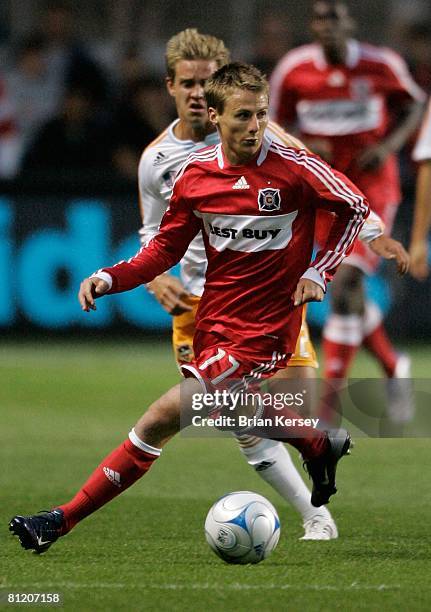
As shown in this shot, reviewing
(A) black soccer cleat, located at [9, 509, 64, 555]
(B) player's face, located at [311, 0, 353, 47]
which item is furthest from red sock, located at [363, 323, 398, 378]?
(A) black soccer cleat, located at [9, 509, 64, 555]

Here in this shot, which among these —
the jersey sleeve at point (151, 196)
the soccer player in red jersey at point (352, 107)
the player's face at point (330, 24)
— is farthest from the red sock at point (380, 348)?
the jersey sleeve at point (151, 196)

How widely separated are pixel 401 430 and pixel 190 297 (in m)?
3.39

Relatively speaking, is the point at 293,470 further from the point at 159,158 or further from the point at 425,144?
the point at 425,144

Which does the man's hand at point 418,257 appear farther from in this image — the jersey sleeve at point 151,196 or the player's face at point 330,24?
the player's face at point 330,24

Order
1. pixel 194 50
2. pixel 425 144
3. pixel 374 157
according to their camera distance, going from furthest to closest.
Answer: pixel 374 157 → pixel 425 144 → pixel 194 50

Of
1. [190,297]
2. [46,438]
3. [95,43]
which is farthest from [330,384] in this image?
[95,43]

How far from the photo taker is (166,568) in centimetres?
544

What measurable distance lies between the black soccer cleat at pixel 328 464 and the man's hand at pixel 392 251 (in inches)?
26.8

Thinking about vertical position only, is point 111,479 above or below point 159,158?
below

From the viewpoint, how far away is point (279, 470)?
6.21 meters

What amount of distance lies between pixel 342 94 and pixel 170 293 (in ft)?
13.4

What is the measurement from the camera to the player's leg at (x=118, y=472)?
5562 mm

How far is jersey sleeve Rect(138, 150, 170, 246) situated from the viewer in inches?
262

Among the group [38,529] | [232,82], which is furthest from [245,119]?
[38,529]
